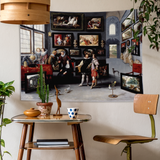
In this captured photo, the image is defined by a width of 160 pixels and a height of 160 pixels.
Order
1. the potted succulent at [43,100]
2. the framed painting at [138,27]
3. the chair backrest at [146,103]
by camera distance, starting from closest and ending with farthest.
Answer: the chair backrest at [146,103], the potted succulent at [43,100], the framed painting at [138,27]

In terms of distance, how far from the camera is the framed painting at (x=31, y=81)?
325 centimetres

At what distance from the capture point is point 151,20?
320cm

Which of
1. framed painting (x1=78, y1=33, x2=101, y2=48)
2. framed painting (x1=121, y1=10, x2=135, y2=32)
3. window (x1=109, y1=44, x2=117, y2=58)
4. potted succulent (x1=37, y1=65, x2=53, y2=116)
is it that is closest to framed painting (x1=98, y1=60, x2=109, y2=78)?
window (x1=109, y1=44, x2=117, y2=58)

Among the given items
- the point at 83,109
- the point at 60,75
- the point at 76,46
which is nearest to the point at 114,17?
the point at 76,46

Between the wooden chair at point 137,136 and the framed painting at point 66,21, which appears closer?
the wooden chair at point 137,136

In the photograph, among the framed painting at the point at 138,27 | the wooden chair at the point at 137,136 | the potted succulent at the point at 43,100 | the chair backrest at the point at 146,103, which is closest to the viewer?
the wooden chair at the point at 137,136

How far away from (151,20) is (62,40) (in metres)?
1.19

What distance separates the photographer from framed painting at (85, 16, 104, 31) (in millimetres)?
3234

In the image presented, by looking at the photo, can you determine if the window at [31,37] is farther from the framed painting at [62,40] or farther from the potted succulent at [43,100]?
the potted succulent at [43,100]

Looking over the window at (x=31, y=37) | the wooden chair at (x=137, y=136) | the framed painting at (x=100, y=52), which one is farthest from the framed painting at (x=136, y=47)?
the window at (x=31, y=37)

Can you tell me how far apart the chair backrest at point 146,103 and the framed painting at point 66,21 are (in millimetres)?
1226

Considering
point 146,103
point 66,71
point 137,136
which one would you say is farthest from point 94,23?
point 137,136

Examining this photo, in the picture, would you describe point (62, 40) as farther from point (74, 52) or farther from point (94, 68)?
point (94, 68)

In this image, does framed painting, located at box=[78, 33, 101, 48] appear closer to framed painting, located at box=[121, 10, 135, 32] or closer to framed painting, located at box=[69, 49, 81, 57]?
framed painting, located at box=[69, 49, 81, 57]
